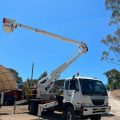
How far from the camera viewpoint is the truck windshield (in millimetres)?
21266

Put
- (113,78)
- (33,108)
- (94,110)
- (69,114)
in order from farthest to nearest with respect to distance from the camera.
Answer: (113,78) → (33,108) → (69,114) → (94,110)

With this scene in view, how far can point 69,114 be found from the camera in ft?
70.7

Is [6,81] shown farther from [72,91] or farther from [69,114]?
[69,114]

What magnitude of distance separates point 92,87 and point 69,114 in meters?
2.22

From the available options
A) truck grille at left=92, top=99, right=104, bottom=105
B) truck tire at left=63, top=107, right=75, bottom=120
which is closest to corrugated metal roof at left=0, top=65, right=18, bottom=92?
truck tire at left=63, top=107, right=75, bottom=120

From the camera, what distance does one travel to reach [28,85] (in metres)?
28.8

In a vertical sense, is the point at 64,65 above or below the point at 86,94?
above

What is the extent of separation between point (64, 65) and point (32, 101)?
368cm

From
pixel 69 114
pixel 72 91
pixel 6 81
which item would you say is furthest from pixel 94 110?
pixel 6 81

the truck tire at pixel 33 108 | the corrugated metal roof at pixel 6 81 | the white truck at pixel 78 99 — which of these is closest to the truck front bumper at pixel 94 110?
the white truck at pixel 78 99

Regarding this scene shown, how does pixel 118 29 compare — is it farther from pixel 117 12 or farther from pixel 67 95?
pixel 67 95

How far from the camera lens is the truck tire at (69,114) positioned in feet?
69.7

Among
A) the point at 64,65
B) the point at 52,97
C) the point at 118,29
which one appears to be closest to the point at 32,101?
the point at 52,97

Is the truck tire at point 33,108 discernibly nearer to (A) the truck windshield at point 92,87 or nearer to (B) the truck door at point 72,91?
(B) the truck door at point 72,91
